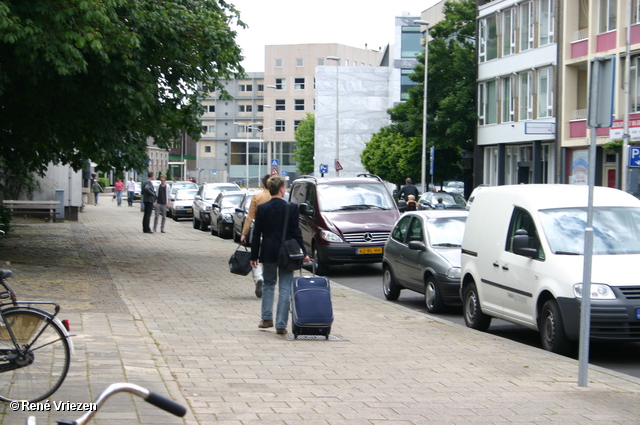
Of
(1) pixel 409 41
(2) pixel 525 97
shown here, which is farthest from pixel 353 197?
(1) pixel 409 41

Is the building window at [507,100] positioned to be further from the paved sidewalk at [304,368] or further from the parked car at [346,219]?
the paved sidewalk at [304,368]

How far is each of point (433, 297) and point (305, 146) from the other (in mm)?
96384

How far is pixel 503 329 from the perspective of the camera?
12.6m

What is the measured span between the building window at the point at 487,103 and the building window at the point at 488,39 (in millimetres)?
1503

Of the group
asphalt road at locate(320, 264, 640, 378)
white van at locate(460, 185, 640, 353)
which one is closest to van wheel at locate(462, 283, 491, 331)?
white van at locate(460, 185, 640, 353)

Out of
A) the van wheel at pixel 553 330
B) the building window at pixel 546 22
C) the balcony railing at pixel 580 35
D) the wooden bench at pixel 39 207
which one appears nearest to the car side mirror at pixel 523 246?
the van wheel at pixel 553 330

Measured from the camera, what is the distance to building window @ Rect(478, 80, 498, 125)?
49.0 metres

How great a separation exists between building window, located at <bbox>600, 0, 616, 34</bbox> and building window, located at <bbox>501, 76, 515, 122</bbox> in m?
8.99

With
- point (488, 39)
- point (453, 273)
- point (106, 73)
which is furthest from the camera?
point (488, 39)

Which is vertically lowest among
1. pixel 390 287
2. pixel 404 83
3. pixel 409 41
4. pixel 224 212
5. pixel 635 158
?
pixel 390 287

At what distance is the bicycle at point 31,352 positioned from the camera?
20.6 ft

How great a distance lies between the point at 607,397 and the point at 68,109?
13484 mm

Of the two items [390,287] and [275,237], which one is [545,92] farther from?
[275,237]

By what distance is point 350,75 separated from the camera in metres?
89.5
